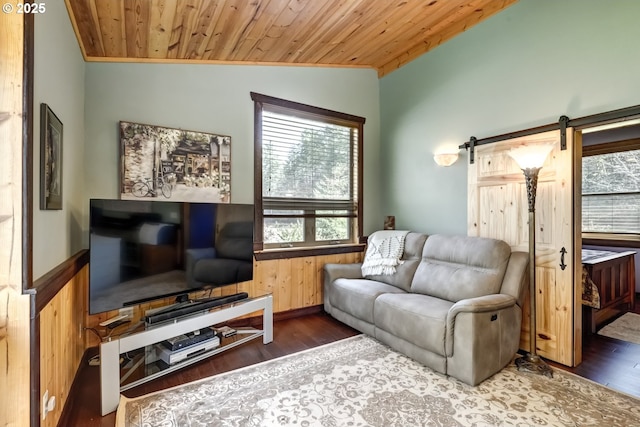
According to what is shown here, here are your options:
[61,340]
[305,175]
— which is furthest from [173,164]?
[61,340]

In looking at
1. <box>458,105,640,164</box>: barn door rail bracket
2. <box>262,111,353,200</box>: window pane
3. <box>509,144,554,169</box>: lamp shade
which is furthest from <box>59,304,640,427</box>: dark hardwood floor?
<box>458,105,640,164</box>: barn door rail bracket

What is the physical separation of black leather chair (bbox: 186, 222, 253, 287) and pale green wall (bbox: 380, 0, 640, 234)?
213 cm

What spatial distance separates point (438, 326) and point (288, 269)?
185 cm

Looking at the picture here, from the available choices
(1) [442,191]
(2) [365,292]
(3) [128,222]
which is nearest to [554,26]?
(1) [442,191]

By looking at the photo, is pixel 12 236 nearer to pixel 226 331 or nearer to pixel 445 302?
pixel 226 331

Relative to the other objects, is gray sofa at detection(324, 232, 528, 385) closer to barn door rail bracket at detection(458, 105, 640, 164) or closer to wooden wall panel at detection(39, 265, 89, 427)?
barn door rail bracket at detection(458, 105, 640, 164)

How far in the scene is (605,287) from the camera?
339 cm

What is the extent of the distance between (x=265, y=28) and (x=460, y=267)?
2887mm

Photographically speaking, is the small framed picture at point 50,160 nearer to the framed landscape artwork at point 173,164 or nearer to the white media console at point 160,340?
the framed landscape artwork at point 173,164

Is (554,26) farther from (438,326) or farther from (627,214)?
(627,214)

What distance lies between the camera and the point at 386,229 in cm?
412

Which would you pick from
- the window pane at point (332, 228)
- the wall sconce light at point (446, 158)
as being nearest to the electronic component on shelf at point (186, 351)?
the window pane at point (332, 228)

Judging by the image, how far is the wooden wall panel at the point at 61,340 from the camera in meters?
1.52

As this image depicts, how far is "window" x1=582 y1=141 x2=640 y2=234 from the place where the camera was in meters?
4.58
